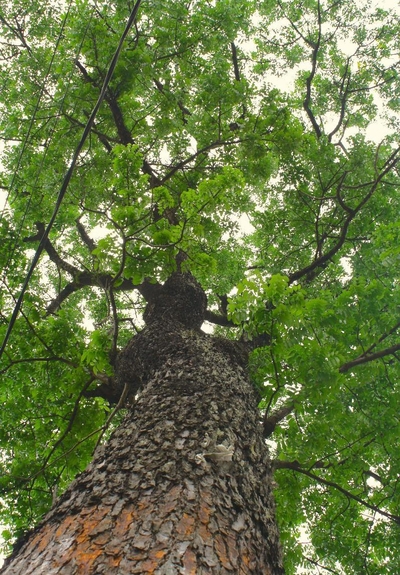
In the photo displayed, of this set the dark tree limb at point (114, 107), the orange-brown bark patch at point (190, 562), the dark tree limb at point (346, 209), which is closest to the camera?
the orange-brown bark patch at point (190, 562)

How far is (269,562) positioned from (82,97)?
5.33m

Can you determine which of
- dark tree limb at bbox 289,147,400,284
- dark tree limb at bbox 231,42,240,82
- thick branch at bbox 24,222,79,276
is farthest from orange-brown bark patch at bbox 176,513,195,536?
dark tree limb at bbox 231,42,240,82

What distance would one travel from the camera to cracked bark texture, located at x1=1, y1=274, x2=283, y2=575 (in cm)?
147

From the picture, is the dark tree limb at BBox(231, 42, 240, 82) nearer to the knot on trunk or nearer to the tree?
the tree

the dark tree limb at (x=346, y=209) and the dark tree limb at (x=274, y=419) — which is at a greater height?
the dark tree limb at (x=346, y=209)

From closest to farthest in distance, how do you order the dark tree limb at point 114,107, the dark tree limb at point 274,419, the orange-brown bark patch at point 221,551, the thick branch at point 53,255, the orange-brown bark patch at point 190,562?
1. the orange-brown bark patch at point 190,562
2. the orange-brown bark patch at point 221,551
3. the dark tree limb at point 274,419
4. the dark tree limb at point 114,107
5. the thick branch at point 53,255

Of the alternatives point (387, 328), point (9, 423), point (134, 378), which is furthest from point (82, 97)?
point (387, 328)

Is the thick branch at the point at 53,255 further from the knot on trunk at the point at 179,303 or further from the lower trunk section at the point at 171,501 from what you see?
the lower trunk section at the point at 171,501

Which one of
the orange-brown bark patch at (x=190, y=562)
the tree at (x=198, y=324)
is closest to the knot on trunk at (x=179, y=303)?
the tree at (x=198, y=324)

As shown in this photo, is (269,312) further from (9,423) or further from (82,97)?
(82,97)

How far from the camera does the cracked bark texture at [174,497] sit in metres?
1.47

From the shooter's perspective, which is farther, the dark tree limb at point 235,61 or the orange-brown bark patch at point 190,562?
the dark tree limb at point 235,61

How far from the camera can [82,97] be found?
516cm

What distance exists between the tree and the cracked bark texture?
1cm
